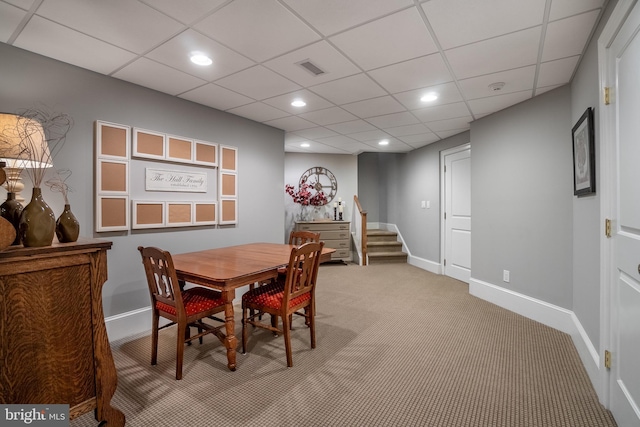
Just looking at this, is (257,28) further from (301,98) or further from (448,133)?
(448,133)

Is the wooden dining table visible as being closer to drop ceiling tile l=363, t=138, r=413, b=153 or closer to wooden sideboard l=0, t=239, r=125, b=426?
wooden sideboard l=0, t=239, r=125, b=426

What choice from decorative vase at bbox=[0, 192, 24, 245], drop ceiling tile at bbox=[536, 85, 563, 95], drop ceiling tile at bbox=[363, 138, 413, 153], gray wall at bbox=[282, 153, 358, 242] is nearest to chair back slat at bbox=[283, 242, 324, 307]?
decorative vase at bbox=[0, 192, 24, 245]

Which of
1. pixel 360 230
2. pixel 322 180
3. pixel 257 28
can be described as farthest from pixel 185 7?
pixel 360 230

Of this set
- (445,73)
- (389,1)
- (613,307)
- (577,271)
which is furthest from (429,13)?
(577,271)

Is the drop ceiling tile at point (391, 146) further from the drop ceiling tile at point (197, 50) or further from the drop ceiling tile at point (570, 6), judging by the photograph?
the drop ceiling tile at point (570, 6)

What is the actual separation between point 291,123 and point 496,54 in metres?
2.51

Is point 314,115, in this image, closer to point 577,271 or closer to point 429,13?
point 429,13

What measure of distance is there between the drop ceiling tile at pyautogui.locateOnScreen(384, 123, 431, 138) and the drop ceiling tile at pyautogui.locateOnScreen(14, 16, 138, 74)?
3279 mm

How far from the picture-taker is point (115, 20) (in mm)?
1820

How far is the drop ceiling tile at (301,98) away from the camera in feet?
9.87

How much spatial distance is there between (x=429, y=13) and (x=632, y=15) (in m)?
0.92

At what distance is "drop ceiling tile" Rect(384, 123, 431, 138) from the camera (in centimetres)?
423

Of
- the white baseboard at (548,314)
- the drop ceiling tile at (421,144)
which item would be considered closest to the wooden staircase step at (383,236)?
the drop ceiling tile at (421,144)

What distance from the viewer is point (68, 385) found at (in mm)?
1332
